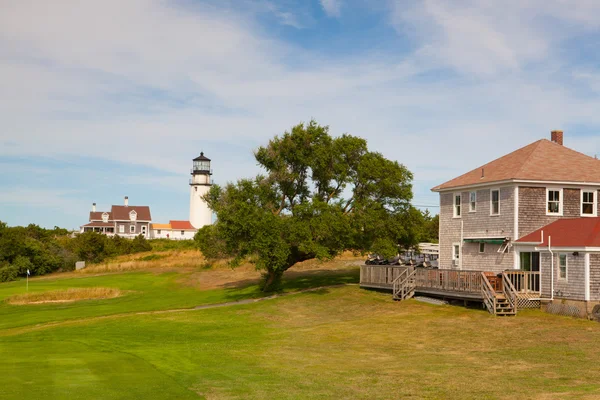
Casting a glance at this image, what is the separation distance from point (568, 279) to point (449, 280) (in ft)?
20.6

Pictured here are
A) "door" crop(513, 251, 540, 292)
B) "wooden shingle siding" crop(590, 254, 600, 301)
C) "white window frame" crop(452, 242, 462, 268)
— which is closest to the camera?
"wooden shingle siding" crop(590, 254, 600, 301)

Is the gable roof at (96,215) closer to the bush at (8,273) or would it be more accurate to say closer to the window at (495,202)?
the bush at (8,273)

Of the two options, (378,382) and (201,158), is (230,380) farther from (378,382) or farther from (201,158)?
(201,158)

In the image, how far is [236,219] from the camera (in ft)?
137

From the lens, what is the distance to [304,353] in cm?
2384

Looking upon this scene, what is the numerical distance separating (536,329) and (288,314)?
14.0 meters

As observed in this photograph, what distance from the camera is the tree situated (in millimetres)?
41750

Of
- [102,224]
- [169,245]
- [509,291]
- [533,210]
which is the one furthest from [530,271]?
[102,224]

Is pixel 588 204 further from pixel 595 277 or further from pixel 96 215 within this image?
pixel 96 215

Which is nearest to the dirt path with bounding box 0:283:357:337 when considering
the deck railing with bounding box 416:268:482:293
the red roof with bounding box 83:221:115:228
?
the deck railing with bounding box 416:268:482:293

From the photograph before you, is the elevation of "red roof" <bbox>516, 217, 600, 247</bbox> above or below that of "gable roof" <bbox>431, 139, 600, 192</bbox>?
below

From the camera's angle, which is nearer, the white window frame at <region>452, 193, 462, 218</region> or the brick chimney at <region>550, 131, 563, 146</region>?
the white window frame at <region>452, 193, 462, 218</region>

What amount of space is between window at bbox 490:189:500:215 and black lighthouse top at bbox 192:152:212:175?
93875 millimetres

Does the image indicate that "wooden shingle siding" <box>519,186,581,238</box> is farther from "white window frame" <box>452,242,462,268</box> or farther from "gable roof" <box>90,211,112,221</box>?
"gable roof" <box>90,211,112,221</box>
